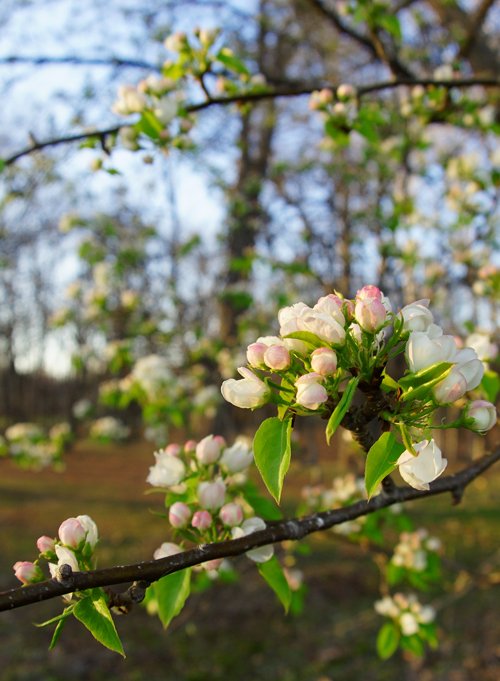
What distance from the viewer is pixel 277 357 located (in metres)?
0.81

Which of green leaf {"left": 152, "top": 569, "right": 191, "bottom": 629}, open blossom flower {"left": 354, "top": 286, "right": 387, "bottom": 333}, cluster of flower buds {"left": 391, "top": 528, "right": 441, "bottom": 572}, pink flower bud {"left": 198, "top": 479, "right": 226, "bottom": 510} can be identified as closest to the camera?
open blossom flower {"left": 354, "top": 286, "right": 387, "bottom": 333}

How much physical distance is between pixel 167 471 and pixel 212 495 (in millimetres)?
145

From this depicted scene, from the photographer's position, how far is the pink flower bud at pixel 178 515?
1.02 metres

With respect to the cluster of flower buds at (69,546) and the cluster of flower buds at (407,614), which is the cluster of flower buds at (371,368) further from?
the cluster of flower buds at (407,614)

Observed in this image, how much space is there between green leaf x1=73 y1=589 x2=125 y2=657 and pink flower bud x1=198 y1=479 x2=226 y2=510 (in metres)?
0.31

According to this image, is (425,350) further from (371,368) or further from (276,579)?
(276,579)

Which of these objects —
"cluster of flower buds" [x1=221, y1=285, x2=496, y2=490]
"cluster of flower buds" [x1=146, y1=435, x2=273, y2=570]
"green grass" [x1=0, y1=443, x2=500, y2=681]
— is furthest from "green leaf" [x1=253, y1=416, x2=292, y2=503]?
"green grass" [x1=0, y1=443, x2=500, y2=681]

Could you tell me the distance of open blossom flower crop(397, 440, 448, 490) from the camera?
2.47ft

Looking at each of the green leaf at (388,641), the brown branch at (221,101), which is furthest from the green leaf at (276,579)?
the brown branch at (221,101)

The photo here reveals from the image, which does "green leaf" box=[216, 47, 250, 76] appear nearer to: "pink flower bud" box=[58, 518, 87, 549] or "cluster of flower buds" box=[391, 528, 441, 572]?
"pink flower bud" box=[58, 518, 87, 549]

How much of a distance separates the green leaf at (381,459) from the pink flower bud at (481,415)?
0.55 feet

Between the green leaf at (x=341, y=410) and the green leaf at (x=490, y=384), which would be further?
the green leaf at (x=490, y=384)

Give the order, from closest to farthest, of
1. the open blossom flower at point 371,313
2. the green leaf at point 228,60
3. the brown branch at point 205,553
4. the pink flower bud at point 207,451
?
the brown branch at point 205,553
the open blossom flower at point 371,313
the pink flower bud at point 207,451
the green leaf at point 228,60

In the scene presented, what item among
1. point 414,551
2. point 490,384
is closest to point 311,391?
point 490,384
